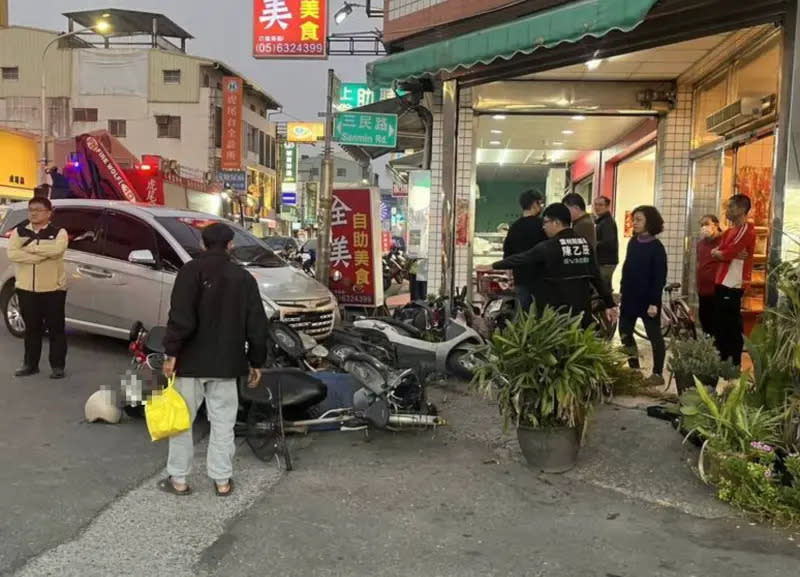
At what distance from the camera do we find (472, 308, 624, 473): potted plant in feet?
14.3

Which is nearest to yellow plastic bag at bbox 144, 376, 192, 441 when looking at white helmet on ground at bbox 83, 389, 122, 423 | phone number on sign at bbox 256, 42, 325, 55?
white helmet on ground at bbox 83, 389, 122, 423

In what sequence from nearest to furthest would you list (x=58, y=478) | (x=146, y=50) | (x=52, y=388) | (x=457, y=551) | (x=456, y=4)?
1. (x=457, y=551)
2. (x=58, y=478)
3. (x=52, y=388)
4. (x=456, y=4)
5. (x=146, y=50)

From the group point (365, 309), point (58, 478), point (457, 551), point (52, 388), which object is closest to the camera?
point (457, 551)

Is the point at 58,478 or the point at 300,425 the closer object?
the point at 58,478

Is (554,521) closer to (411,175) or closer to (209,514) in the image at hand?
(209,514)

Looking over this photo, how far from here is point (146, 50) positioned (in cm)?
3903

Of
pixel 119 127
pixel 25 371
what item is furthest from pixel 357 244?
pixel 119 127

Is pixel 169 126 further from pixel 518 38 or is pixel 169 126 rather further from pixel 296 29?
pixel 518 38

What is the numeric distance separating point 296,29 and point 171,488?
32.0ft

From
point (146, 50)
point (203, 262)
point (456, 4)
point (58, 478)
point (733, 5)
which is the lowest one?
point (58, 478)

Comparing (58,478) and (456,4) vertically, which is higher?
(456,4)

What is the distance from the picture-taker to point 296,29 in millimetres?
12062

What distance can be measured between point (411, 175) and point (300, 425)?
793 cm

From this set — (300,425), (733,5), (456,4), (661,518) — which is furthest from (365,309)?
(661,518)
